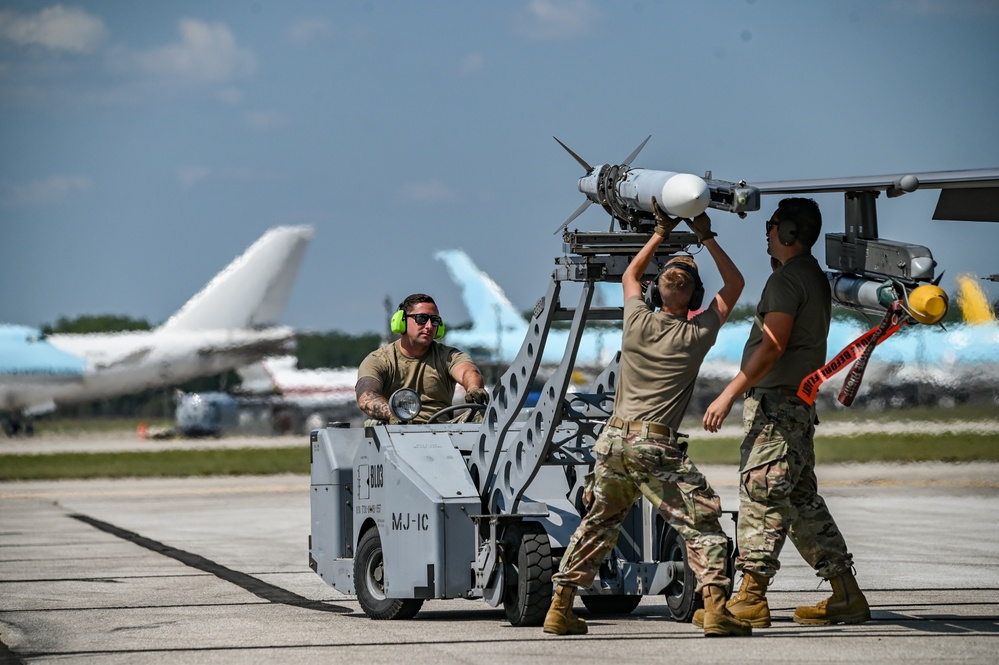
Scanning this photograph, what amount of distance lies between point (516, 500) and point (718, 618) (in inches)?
54.4

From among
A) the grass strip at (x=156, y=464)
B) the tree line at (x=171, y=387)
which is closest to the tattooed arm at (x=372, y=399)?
the grass strip at (x=156, y=464)

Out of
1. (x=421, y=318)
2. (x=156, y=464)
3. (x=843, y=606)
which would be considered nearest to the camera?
(x=843, y=606)

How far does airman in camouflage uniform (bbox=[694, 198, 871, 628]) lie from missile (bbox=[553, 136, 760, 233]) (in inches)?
28.2

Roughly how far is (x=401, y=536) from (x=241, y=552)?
22.7 feet

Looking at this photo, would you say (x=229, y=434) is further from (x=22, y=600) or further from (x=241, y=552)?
(x=22, y=600)

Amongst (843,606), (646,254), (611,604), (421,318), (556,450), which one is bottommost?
(611,604)

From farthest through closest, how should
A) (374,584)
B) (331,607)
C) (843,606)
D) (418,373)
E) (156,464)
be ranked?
(156,464) < (331,607) < (418,373) < (374,584) < (843,606)

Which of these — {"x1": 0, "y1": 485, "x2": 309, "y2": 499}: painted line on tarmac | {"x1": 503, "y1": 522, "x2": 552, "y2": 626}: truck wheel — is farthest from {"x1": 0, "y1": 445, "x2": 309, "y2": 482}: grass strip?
{"x1": 503, "y1": 522, "x2": 552, "y2": 626}: truck wheel

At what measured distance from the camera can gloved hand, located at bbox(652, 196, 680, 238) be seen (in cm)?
735

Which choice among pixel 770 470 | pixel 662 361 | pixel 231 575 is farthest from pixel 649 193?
pixel 231 575

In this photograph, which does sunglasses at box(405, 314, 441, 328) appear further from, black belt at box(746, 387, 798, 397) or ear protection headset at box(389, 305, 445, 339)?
black belt at box(746, 387, 798, 397)

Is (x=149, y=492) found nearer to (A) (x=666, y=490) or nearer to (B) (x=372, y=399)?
(B) (x=372, y=399)

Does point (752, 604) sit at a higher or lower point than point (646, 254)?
lower

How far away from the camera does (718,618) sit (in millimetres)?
7355
